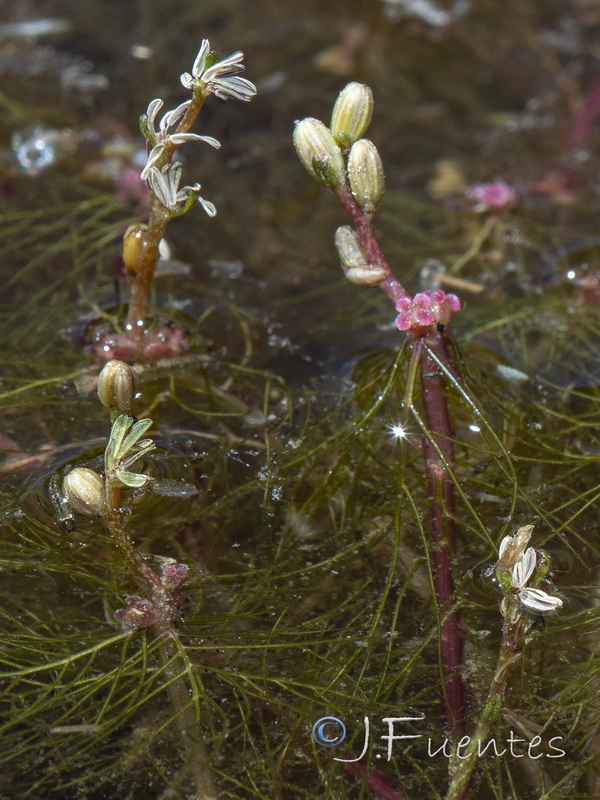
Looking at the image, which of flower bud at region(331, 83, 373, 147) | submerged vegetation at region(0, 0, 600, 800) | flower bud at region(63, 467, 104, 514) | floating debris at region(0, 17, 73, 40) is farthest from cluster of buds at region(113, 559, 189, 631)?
floating debris at region(0, 17, 73, 40)

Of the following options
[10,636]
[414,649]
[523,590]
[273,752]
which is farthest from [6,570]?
[523,590]

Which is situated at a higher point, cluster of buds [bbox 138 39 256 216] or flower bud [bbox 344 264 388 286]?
cluster of buds [bbox 138 39 256 216]

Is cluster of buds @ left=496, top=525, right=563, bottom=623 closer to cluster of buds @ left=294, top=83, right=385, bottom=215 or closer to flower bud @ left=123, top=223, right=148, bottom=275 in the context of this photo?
cluster of buds @ left=294, top=83, right=385, bottom=215

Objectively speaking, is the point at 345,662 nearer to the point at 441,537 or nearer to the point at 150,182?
the point at 441,537

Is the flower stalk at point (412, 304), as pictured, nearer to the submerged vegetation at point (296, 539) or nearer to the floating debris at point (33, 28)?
the submerged vegetation at point (296, 539)

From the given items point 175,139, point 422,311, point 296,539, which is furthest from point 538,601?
point 175,139

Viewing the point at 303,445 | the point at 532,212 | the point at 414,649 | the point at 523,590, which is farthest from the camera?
the point at 532,212
